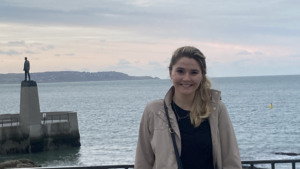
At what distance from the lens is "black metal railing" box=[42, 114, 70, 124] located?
82.6 ft

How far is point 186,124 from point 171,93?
0.30 metres

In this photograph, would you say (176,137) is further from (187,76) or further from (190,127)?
(187,76)

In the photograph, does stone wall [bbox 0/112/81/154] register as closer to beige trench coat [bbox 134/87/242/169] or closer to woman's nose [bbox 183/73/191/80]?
beige trench coat [bbox 134/87/242/169]

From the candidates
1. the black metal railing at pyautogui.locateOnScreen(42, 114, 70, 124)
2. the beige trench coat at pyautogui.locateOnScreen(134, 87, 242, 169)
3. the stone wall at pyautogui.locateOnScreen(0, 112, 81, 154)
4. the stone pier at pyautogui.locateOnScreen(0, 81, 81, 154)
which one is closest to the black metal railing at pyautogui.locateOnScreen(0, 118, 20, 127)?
the stone pier at pyautogui.locateOnScreen(0, 81, 81, 154)

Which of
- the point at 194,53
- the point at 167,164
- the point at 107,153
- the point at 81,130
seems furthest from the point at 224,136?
the point at 81,130

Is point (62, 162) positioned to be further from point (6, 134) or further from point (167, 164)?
point (167, 164)

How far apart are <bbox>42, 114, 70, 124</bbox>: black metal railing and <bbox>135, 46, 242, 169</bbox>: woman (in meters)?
23.1

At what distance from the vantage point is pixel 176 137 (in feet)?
8.52

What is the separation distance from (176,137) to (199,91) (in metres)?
0.41

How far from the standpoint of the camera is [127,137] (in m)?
33.8

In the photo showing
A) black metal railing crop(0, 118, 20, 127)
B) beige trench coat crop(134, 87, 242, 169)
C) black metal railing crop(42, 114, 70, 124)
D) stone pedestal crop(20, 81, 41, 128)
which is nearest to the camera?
beige trench coat crop(134, 87, 242, 169)

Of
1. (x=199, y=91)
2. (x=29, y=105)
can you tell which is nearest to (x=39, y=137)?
(x=29, y=105)

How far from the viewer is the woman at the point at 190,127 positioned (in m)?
2.60

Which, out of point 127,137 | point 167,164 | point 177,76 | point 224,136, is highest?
point 177,76
